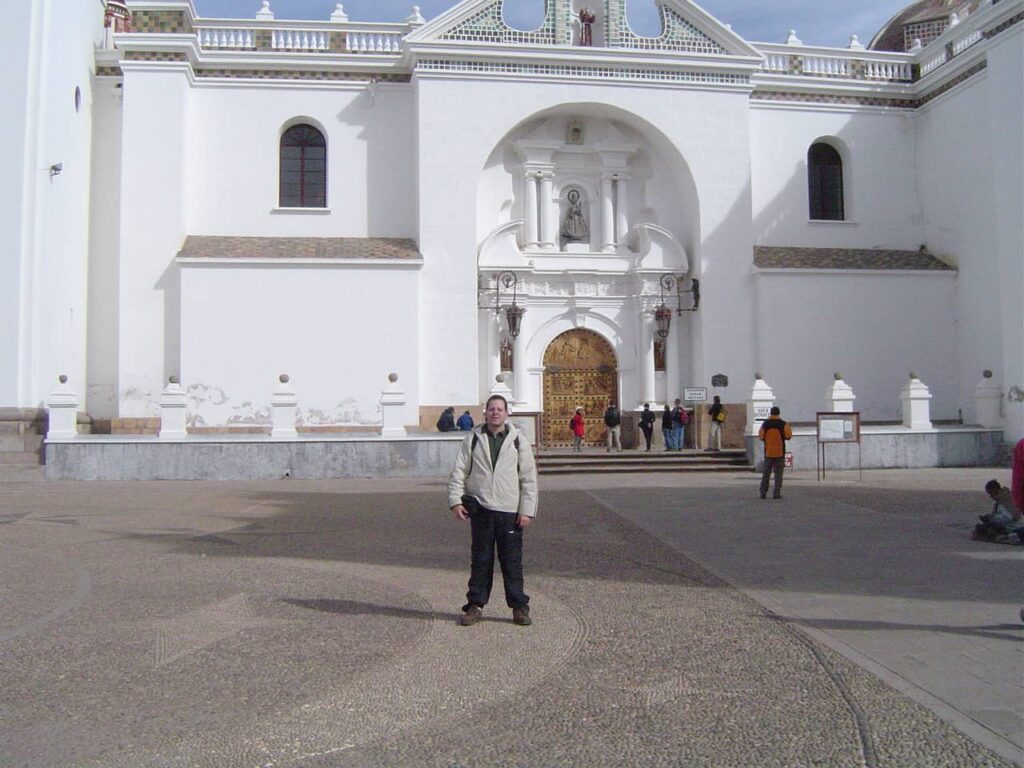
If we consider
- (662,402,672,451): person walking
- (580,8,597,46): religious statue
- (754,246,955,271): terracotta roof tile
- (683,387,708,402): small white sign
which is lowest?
(662,402,672,451): person walking

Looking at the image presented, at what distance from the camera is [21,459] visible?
1927cm

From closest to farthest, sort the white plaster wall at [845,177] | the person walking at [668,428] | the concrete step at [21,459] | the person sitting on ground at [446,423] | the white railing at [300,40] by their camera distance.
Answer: the concrete step at [21,459] → the person sitting on ground at [446,423] → the person walking at [668,428] → the white railing at [300,40] → the white plaster wall at [845,177]

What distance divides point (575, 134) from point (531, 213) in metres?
2.32

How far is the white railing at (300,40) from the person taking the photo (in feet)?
77.7

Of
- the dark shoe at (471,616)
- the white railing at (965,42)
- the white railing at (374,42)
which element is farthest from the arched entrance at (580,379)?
the dark shoe at (471,616)

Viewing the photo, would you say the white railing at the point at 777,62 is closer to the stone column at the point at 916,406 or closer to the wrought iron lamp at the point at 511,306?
the wrought iron lamp at the point at 511,306

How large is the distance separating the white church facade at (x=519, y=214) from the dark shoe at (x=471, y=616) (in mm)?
14944

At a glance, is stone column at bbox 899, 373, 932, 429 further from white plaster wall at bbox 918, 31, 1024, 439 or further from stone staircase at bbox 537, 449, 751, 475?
stone staircase at bbox 537, 449, 751, 475

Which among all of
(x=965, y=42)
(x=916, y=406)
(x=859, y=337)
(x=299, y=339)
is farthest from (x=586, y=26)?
(x=916, y=406)

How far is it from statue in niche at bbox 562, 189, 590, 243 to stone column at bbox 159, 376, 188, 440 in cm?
1065

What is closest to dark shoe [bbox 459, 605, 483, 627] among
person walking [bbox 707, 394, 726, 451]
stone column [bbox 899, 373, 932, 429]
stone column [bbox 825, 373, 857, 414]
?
stone column [bbox 825, 373, 857, 414]

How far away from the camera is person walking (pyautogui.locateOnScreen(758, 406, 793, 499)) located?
14.1 m

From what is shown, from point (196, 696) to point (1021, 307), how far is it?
67.9 ft

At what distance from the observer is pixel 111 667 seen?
5500mm
